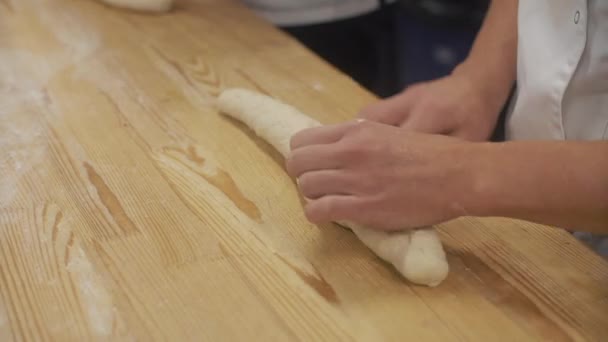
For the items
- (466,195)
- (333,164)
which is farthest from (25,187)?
(466,195)

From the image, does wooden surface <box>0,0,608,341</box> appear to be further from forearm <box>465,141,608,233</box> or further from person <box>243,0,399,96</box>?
person <box>243,0,399,96</box>

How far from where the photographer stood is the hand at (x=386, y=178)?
2.20 ft

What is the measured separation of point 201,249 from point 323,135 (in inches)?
7.2

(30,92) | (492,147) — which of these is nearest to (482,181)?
(492,147)

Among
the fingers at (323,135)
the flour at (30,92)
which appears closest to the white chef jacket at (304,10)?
the flour at (30,92)

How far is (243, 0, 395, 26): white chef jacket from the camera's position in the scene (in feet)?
4.72

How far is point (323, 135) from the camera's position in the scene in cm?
74

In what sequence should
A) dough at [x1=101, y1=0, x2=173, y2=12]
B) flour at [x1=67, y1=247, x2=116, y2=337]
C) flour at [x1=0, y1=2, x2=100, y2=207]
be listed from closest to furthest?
flour at [x1=67, y1=247, x2=116, y2=337], flour at [x1=0, y1=2, x2=100, y2=207], dough at [x1=101, y1=0, x2=173, y2=12]

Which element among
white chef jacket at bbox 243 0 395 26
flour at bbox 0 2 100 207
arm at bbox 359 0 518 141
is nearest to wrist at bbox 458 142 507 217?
arm at bbox 359 0 518 141

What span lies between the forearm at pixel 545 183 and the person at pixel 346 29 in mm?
854

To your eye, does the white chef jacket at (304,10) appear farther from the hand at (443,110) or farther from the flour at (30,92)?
the hand at (443,110)

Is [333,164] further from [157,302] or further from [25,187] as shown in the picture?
[25,187]

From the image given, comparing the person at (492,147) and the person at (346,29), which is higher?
the person at (492,147)

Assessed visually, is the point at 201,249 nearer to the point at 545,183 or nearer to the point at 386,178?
the point at 386,178
